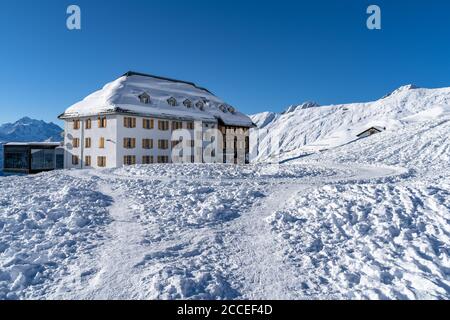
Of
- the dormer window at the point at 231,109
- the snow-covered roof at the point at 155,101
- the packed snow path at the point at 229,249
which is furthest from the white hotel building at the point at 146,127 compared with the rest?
the packed snow path at the point at 229,249

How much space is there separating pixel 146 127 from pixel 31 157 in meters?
15.0

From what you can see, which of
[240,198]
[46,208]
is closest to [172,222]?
[240,198]

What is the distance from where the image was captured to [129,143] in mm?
35906

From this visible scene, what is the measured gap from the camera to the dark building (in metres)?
38.7

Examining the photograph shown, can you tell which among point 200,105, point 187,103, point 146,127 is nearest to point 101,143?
point 146,127

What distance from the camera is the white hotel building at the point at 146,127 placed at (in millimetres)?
35625

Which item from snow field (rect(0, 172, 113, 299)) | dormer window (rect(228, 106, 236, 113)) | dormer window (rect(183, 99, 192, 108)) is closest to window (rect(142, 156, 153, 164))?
dormer window (rect(183, 99, 192, 108))

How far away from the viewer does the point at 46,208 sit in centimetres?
1238

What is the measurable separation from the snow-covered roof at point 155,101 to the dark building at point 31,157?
5147 millimetres

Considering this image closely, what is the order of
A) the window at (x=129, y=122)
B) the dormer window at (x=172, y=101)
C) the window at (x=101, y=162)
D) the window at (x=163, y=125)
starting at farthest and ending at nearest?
the dormer window at (x=172, y=101) < the window at (x=163, y=125) < the window at (x=101, y=162) < the window at (x=129, y=122)

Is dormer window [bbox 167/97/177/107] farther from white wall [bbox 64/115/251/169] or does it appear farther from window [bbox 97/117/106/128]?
window [bbox 97/117/106/128]

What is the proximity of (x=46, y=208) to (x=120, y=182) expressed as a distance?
6.21 metres

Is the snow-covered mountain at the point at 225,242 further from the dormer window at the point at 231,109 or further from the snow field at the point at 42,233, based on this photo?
the dormer window at the point at 231,109
